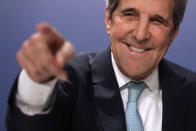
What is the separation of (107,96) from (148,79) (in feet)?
0.59

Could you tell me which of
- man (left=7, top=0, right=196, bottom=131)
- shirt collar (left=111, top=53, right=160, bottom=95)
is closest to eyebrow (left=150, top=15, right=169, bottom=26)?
man (left=7, top=0, right=196, bottom=131)

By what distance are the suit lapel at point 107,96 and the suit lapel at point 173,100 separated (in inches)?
7.0

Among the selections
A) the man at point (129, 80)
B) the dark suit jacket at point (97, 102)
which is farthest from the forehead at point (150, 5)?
the dark suit jacket at point (97, 102)

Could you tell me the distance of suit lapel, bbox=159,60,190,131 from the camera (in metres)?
0.92

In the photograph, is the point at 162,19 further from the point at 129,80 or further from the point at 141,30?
the point at 129,80

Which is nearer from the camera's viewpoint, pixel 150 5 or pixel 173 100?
pixel 150 5

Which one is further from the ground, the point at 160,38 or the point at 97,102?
the point at 160,38

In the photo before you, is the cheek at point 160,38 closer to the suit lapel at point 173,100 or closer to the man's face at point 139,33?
the man's face at point 139,33

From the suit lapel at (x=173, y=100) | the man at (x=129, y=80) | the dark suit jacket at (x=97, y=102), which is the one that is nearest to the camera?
Answer: the dark suit jacket at (x=97, y=102)

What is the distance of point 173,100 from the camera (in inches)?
37.8

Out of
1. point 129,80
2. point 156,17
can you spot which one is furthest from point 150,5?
point 129,80

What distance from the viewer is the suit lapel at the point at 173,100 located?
3.02 feet

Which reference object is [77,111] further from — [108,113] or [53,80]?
[53,80]

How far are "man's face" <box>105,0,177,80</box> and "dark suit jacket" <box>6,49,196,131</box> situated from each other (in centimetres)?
7
